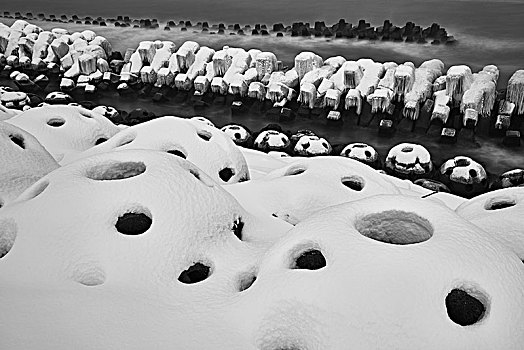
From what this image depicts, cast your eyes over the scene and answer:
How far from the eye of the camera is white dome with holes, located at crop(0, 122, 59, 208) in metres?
2.66

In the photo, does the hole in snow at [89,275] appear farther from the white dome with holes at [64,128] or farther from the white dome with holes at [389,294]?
the white dome with holes at [64,128]

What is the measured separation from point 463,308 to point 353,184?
157cm

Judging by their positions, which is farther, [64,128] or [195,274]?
[64,128]

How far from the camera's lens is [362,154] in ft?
17.4

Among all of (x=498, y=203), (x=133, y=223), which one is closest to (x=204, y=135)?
(x=133, y=223)

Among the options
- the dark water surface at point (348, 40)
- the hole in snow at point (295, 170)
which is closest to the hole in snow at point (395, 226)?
the hole in snow at point (295, 170)

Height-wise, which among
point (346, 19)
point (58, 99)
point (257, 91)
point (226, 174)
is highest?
point (346, 19)

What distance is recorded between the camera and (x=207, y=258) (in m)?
2.17

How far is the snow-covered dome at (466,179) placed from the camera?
4.88 metres

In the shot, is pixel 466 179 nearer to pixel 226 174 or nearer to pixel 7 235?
pixel 226 174

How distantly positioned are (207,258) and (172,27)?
1021 cm

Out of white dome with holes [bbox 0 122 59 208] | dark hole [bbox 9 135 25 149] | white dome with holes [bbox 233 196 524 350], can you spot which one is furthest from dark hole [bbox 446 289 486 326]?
dark hole [bbox 9 135 25 149]

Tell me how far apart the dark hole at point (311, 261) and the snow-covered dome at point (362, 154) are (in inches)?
137

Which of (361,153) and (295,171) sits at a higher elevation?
(295,171)
